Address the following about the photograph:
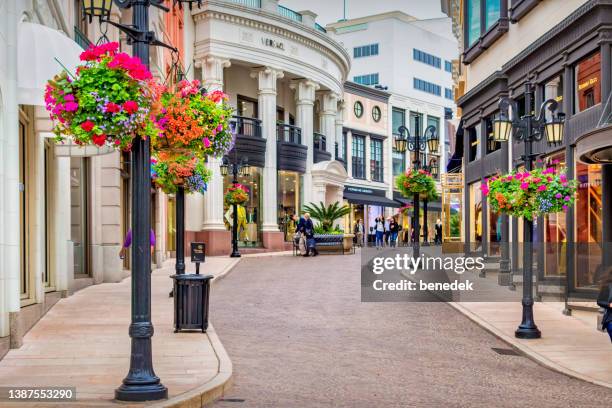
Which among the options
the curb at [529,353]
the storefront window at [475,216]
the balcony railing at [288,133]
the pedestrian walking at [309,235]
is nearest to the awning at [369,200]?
the balcony railing at [288,133]

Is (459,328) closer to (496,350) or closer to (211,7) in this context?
(496,350)

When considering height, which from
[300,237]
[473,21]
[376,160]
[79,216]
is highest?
[473,21]

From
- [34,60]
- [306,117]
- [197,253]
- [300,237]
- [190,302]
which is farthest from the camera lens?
[306,117]

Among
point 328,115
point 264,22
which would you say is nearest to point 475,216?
point 264,22

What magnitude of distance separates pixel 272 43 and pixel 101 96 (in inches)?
1414

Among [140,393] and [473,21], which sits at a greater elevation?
[473,21]

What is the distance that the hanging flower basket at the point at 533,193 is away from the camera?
44.7 feet

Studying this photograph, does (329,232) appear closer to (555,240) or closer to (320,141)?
(320,141)

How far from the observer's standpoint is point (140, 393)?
8.07 meters

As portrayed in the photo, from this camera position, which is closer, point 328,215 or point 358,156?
point 328,215

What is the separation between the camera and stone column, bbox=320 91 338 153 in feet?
164

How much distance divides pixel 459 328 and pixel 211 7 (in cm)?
2867

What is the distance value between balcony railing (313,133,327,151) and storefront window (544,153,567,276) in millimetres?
28563

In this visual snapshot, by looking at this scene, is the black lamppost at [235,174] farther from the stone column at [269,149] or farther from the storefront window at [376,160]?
the storefront window at [376,160]
